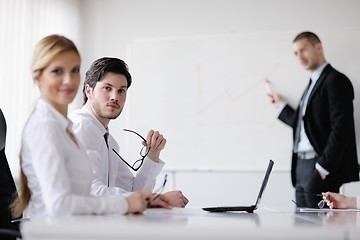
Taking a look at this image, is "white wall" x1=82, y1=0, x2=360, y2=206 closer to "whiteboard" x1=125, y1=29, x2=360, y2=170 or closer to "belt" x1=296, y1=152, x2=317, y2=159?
"whiteboard" x1=125, y1=29, x2=360, y2=170

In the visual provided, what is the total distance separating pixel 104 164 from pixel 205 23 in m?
2.55

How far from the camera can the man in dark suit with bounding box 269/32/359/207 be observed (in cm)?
386

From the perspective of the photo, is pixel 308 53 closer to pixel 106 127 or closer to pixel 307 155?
pixel 307 155

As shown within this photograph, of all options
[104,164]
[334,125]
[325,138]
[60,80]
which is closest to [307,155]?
[325,138]

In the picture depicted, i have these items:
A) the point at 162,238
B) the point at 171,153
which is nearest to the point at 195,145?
the point at 171,153

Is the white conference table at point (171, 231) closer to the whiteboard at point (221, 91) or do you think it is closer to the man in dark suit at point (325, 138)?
the man in dark suit at point (325, 138)

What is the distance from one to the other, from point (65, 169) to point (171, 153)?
3.01 m

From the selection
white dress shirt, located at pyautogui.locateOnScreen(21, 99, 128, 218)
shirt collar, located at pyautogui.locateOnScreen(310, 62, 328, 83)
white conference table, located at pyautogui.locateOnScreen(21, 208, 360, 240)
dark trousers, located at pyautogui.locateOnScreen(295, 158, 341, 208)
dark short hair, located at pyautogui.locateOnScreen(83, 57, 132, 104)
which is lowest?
dark trousers, located at pyautogui.locateOnScreen(295, 158, 341, 208)

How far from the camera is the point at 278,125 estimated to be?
4.45 meters

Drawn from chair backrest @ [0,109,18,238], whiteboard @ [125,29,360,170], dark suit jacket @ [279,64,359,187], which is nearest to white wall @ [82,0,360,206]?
whiteboard @ [125,29,360,170]

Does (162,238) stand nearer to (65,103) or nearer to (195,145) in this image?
Result: (65,103)

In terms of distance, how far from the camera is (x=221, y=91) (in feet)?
14.9

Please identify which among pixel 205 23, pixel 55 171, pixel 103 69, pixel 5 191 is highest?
pixel 205 23

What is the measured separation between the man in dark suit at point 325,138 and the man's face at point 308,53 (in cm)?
8
